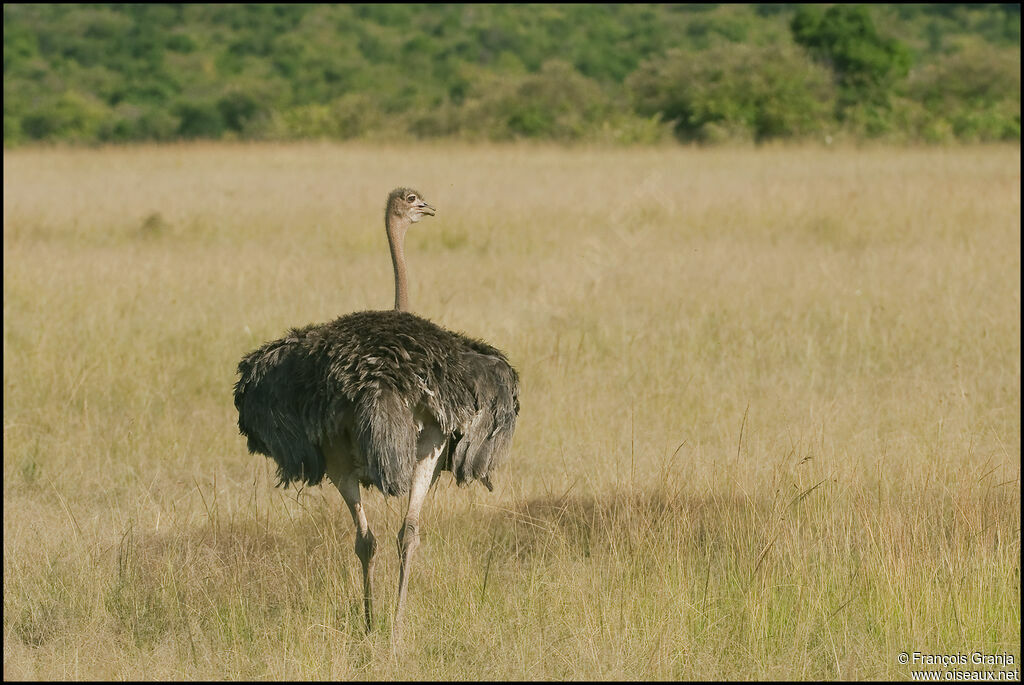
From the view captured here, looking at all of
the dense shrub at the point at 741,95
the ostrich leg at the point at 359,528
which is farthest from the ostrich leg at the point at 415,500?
the dense shrub at the point at 741,95

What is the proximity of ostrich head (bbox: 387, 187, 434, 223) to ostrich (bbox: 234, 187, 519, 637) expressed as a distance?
76 cm

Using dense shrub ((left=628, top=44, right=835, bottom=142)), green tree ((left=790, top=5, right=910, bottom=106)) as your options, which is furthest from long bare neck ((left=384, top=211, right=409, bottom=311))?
green tree ((left=790, top=5, right=910, bottom=106))

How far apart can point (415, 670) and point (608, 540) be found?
1.01 meters

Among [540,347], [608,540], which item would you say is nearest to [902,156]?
[540,347]

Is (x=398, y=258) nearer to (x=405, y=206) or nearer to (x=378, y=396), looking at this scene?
(x=405, y=206)

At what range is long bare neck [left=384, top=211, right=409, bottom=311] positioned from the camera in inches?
165

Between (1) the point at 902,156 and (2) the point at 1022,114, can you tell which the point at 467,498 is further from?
(2) the point at 1022,114

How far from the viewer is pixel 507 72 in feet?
113

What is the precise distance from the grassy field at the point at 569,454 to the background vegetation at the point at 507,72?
1108 centimetres

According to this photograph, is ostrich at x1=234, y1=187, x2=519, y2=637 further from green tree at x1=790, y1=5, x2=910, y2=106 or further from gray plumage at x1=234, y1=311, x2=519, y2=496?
green tree at x1=790, y1=5, x2=910, y2=106

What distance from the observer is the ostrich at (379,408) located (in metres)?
3.46

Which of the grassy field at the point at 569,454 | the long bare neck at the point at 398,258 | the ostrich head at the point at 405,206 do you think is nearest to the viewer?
the grassy field at the point at 569,454

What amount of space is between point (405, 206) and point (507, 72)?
3040 centimetres

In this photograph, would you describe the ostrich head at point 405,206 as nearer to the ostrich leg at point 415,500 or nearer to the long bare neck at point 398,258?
the long bare neck at point 398,258
